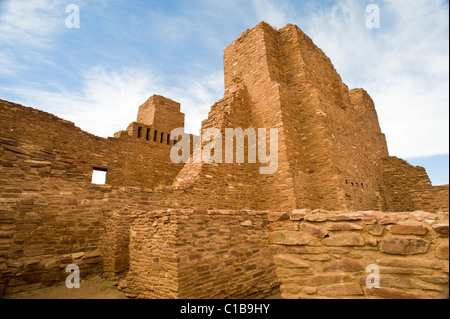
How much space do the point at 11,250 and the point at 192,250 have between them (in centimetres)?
446

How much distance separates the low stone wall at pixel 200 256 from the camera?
12.8 feet

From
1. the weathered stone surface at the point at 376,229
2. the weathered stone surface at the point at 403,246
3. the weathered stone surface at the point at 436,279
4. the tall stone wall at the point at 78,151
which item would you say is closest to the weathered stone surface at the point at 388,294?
the weathered stone surface at the point at 436,279

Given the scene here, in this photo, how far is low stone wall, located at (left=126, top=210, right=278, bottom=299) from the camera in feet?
12.8

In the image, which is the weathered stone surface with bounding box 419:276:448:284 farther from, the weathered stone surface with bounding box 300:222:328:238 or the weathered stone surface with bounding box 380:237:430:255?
the weathered stone surface with bounding box 300:222:328:238

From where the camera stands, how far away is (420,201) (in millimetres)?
12109

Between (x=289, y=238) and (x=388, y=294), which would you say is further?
(x=289, y=238)

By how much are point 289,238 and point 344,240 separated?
614mm

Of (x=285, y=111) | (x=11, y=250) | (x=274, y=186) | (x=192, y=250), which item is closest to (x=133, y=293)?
(x=192, y=250)

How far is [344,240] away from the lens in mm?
2383

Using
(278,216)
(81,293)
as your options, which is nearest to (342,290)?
(278,216)

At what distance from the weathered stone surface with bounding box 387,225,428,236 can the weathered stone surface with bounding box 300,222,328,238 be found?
61 centimetres

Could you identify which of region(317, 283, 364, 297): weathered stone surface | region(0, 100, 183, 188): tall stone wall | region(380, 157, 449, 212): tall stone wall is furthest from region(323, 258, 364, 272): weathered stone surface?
region(380, 157, 449, 212): tall stone wall

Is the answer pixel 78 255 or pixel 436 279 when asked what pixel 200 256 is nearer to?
pixel 436 279

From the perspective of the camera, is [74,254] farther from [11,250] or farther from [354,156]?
[354,156]
